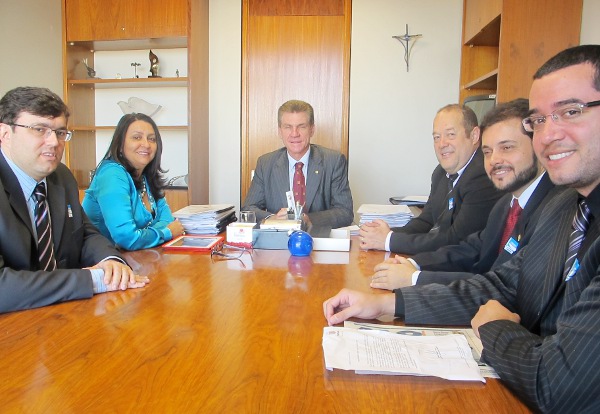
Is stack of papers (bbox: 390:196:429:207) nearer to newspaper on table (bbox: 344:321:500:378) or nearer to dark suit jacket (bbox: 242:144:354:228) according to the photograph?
dark suit jacket (bbox: 242:144:354:228)

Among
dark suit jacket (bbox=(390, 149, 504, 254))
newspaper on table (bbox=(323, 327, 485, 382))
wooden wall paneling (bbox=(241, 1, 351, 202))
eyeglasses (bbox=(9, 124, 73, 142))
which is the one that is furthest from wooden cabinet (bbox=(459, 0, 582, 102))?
eyeglasses (bbox=(9, 124, 73, 142))

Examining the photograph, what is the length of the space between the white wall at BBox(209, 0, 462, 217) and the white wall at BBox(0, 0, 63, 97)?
4.86 ft

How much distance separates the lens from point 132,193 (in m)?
2.48

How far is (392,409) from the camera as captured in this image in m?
0.84

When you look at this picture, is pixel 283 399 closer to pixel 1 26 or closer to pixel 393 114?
pixel 393 114

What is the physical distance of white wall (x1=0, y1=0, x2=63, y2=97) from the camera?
3910 millimetres

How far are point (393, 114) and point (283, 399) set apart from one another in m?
3.78

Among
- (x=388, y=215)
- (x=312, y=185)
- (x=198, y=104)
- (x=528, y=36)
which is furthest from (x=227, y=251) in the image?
(x=198, y=104)

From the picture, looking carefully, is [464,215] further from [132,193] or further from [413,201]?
[132,193]

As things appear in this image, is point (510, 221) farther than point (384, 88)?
No

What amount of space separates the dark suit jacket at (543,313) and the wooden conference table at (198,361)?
7cm

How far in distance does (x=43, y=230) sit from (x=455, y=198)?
1.83m

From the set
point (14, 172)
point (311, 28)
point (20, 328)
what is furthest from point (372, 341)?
point (311, 28)

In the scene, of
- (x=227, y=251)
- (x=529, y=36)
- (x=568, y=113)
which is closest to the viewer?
(x=568, y=113)
